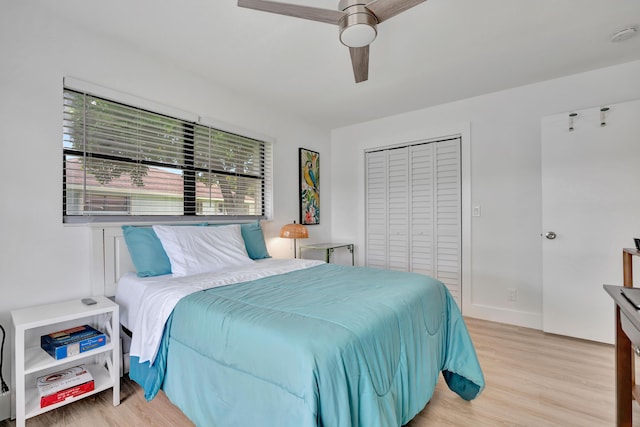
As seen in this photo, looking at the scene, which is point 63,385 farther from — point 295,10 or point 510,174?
point 510,174

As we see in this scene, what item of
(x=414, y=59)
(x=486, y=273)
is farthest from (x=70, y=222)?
(x=486, y=273)

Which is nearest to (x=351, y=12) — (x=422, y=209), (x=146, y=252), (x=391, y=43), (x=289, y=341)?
(x=391, y=43)

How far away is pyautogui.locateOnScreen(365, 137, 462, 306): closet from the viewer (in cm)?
349

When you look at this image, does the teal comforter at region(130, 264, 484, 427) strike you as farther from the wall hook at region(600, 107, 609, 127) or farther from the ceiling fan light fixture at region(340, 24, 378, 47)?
the wall hook at region(600, 107, 609, 127)

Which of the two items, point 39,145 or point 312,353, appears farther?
point 39,145

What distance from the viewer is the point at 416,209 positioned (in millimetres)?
3764

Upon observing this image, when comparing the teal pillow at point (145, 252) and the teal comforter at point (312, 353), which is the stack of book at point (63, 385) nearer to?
the teal comforter at point (312, 353)

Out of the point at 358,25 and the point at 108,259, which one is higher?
the point at 358,25

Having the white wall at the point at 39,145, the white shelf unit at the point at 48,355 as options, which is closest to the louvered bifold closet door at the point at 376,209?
the white wall at the point at 39,145

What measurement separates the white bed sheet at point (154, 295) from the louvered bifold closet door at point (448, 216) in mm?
2161

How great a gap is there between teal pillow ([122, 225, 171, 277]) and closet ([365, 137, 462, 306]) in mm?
2786

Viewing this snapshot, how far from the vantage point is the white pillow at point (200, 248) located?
2.12 metres

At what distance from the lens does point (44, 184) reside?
188cm

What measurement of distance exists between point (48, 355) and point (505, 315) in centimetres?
383
